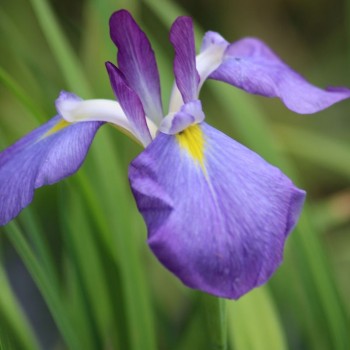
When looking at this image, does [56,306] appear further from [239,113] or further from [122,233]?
[239,113]

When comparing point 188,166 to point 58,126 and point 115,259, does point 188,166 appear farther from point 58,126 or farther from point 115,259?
point 115,259

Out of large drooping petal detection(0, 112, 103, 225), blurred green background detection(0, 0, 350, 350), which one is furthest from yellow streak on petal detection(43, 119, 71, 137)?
blurred green background detection(0, 0, 350, 350)

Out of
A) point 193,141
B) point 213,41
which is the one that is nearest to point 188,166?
point 193,141

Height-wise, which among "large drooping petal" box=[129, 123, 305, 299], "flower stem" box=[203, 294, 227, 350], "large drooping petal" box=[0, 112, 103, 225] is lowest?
"flower stem" box=[203, 294, 227, 350]

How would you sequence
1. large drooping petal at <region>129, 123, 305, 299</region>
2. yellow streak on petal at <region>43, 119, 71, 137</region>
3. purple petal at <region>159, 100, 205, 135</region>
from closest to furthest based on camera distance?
large drooping petal at <region>129, 123, 305, 299</region> → purple petal at <region>159, 100, 205, 135</region> → yellow streak on petal at <region>43, 119, 71, 137</region>

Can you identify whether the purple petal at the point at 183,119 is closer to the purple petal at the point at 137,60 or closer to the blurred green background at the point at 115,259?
the purple petal at the point at 137,60

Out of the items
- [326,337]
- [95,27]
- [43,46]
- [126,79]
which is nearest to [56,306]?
[126,79]

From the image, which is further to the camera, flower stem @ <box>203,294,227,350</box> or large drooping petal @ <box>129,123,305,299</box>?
flower stem @ <box>203,294,227,350</box>

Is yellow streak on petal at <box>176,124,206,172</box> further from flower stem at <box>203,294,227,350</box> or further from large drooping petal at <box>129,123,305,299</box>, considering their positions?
flower stem at <box>203,294,227,350</box>
